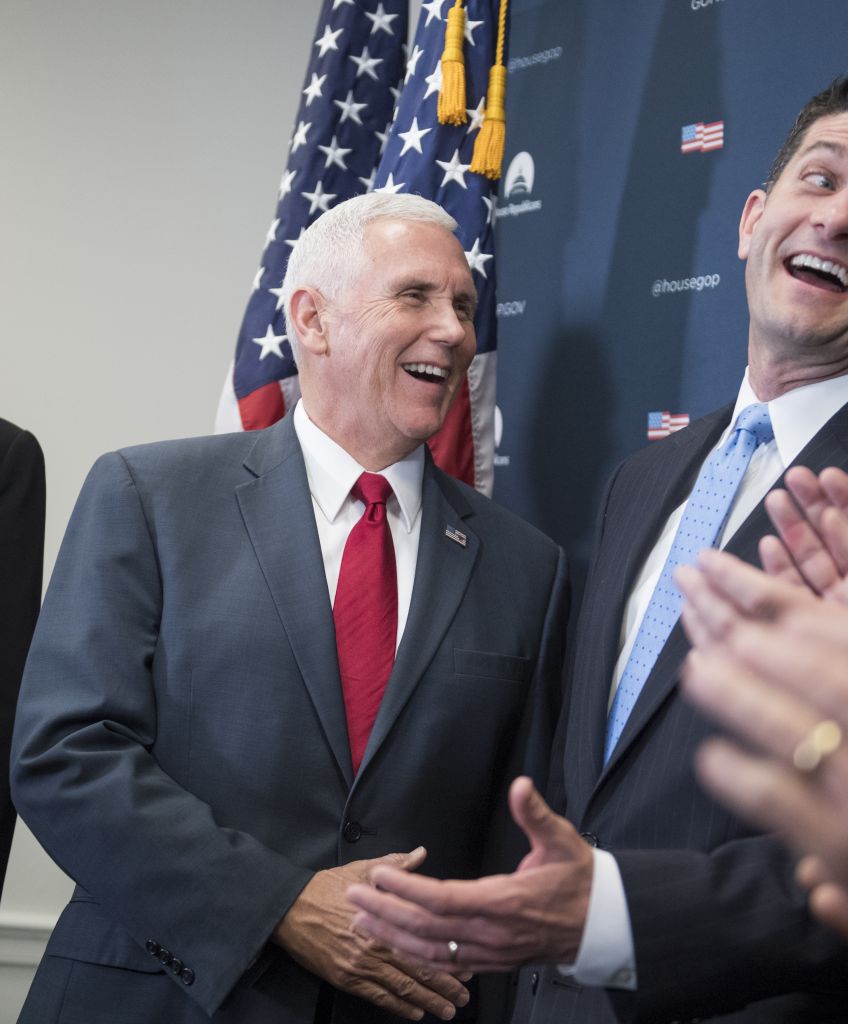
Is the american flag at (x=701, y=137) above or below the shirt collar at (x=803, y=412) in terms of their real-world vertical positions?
above

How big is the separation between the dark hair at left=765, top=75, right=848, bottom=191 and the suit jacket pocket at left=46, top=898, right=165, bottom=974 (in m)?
1.74

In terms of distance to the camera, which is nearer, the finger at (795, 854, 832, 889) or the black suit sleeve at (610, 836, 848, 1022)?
the finger at (795, 854, 832, 889)

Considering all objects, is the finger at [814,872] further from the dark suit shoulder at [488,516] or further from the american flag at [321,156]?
the american flag at [321,156]

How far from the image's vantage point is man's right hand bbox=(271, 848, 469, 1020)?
5.55 ft

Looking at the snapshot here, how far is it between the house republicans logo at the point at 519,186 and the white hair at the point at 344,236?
47.0 inches

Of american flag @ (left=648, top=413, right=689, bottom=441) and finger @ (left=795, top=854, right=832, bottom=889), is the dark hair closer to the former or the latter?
american flag @ (left=648, top=413, right=689, bottom=441)

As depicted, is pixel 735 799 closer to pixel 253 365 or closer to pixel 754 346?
pixel 754 346

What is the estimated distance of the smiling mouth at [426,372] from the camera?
7.41 ft

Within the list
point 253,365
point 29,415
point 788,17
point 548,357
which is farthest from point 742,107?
point 29,415

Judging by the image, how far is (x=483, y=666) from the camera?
2.04 meters

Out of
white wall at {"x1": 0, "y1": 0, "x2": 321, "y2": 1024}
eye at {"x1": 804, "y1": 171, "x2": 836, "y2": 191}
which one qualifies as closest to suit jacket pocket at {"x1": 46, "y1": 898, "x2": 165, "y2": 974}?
eye at {"x1": 804, "y1": 171, "x2": 836, "y2": 191}

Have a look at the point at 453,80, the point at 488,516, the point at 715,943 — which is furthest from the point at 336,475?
the point at 453,80

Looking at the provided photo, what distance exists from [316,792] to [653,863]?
0.68 metres

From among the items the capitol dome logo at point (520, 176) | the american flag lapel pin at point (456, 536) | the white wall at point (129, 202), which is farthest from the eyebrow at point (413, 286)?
the white wall at point (129, 202)
